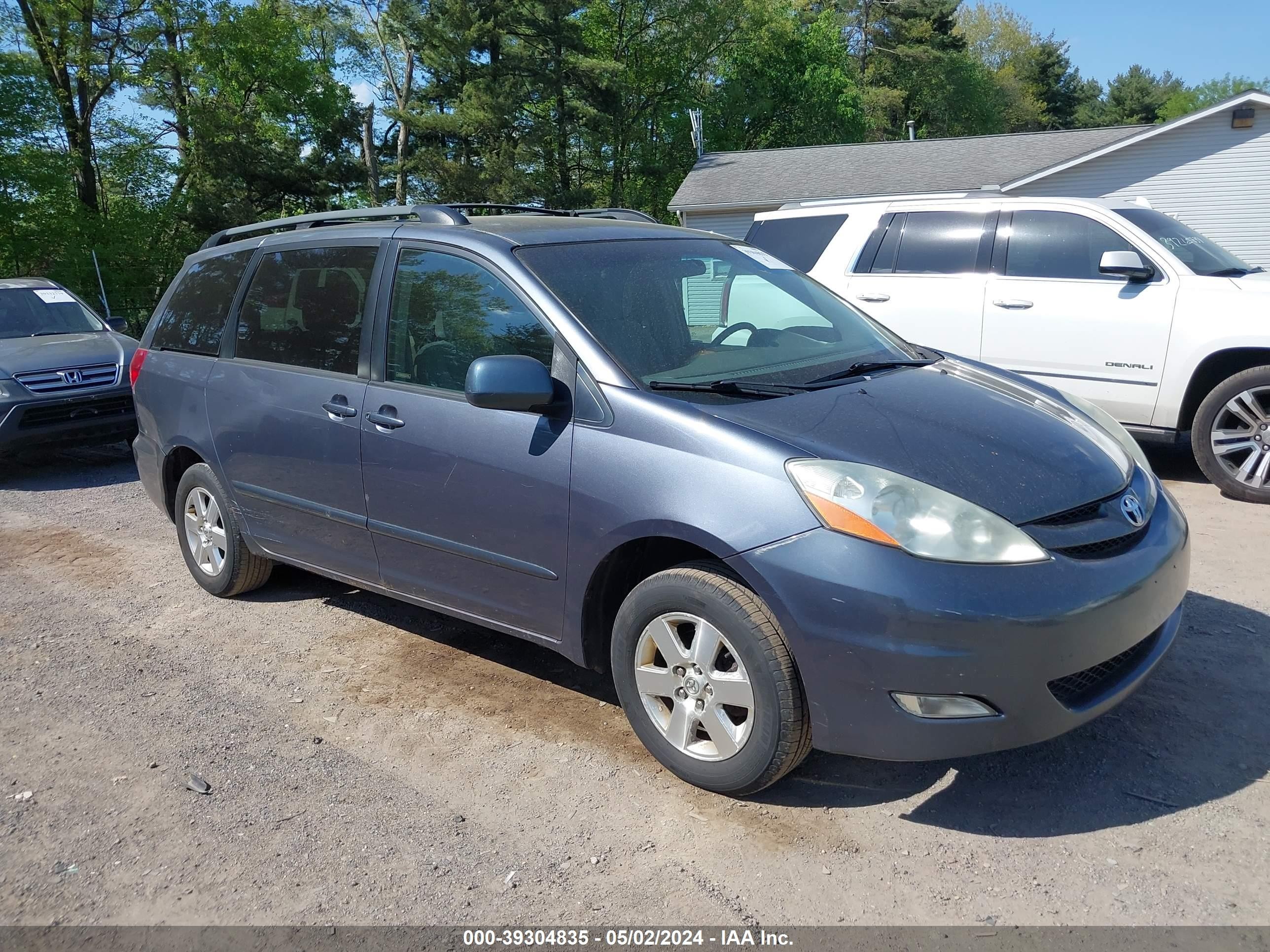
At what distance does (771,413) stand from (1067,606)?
3.45ft

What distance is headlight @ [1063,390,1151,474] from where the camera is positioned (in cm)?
376

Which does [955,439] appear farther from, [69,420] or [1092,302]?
[69,420]

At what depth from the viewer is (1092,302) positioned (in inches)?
276

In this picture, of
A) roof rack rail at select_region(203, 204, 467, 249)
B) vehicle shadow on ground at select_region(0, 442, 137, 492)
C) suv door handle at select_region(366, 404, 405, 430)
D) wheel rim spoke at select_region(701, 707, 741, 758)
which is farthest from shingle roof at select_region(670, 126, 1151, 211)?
wheel rim spoke at select_region(701, 707, 741, 758)

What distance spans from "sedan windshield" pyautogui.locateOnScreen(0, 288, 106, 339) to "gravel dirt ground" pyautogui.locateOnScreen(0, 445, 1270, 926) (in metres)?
6.13

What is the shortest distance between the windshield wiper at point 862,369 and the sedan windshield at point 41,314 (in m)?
8.68

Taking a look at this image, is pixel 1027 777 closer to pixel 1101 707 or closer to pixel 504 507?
pixel 1101 707

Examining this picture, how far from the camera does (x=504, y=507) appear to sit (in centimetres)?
358

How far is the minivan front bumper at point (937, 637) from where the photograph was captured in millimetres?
2752

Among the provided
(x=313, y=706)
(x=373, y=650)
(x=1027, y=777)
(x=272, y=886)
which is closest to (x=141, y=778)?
(x=313, y=706)

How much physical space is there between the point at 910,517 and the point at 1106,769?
1.21m

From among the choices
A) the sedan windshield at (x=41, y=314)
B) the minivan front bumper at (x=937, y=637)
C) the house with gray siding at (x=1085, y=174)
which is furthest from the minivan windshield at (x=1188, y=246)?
the house with gray siding at (x=1085, y=174)

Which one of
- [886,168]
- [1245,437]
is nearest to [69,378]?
[1245,437]

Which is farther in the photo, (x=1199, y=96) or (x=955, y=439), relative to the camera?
(x=1199, y=96)
